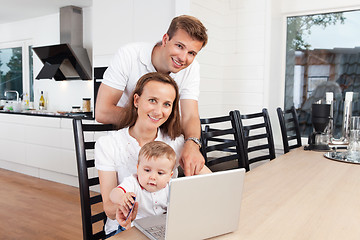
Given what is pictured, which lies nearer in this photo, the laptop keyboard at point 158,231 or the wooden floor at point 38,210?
the laptop keyboard at point 158,231

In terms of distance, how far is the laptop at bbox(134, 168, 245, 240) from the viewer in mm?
724

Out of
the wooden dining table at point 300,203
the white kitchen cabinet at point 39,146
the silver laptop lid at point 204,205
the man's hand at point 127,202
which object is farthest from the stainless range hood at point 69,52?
the silver laptop lid at point 204,205

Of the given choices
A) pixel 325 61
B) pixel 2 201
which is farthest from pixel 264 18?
pixel 2 201

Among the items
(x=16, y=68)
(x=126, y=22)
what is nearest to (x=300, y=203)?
(x=126, y=22)

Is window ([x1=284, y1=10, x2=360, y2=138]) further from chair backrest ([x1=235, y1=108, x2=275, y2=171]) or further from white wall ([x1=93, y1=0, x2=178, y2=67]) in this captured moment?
white wall ([x1=93, y1=0, x2=178, y2=67])

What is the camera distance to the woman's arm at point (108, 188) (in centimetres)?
101

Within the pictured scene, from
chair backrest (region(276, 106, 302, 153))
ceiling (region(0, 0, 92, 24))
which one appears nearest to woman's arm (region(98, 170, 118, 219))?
chair backrest (region(276, 106, 302, 153))

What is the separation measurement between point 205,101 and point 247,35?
2.73ft

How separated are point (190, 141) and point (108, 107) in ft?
1.16

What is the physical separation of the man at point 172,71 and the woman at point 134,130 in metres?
0.10

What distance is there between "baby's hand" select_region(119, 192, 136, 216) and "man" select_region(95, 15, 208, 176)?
1.05 ft

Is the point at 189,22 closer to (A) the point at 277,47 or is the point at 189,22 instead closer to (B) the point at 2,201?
(A) the point at 277,47

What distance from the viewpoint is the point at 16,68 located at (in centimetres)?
613

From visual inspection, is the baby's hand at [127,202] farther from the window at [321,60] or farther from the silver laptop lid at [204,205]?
the window at [321,60]
